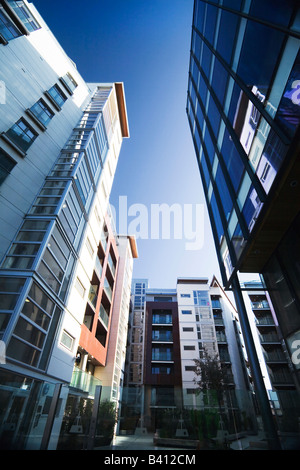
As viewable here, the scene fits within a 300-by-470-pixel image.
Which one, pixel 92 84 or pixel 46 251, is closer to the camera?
pixel 46 251

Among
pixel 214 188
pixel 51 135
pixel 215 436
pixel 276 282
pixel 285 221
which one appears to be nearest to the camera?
pixel 215 436

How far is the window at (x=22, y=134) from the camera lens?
11945 millimetres

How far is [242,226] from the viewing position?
8086 millimetres

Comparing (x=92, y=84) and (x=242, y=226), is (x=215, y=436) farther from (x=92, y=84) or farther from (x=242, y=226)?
(x=92, y=84)

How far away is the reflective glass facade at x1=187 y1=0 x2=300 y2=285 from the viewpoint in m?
5.41

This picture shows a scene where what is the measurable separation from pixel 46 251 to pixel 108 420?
23.6 feet

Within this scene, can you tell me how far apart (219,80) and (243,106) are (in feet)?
11.5

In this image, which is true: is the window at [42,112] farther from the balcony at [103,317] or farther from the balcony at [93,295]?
the balcony at [103,317]

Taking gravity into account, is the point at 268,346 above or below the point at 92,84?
below

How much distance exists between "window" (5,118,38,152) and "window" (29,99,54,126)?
44.7 inches

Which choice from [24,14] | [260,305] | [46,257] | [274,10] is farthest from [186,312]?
[24,14]

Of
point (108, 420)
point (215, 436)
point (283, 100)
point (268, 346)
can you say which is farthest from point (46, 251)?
point (268, 346)
